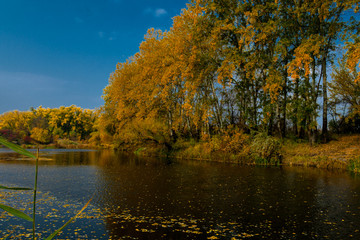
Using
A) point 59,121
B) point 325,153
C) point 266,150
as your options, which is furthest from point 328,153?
point 59,121

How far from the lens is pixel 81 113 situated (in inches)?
2741

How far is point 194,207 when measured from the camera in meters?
8.09

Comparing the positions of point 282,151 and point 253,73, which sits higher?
point 253,73

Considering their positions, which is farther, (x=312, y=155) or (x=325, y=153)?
(x=312, y=155)

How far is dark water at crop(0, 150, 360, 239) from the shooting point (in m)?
6.03

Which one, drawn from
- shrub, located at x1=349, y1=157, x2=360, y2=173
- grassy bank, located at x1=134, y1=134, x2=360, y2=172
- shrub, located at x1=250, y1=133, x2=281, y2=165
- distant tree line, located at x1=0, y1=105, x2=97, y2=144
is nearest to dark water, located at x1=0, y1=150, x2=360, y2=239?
shrub, located at x1=349, y1=157, x2=360, y2=173

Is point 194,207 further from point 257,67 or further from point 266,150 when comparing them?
point 257,67

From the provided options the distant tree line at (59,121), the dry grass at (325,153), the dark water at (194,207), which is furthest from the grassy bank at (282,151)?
the distant tree line at (59,121)

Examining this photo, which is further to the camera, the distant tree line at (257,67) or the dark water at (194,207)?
the distant tree line at (257,67)

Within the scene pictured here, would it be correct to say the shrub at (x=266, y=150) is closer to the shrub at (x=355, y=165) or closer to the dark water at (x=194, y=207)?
the shrub at (x=355, y=165)

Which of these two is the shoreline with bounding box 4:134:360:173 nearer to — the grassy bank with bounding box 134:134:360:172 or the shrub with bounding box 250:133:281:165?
the grassy bank with bounding box 134:134:360:172

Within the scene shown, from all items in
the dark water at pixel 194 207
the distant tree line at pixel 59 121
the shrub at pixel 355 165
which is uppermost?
the distant tree line at pixel 59 121

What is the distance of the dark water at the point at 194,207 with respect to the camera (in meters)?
6.03

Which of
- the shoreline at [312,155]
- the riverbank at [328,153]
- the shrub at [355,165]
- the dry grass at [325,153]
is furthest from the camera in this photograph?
the dry grass at [325,153]
